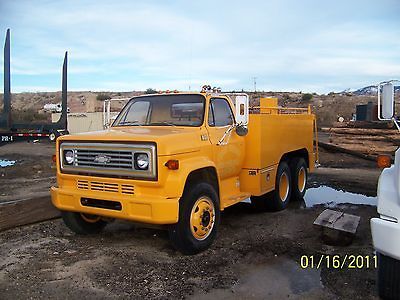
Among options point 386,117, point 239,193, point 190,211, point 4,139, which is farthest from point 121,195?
point 4,139

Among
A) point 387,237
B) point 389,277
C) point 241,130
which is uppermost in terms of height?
point 241,130

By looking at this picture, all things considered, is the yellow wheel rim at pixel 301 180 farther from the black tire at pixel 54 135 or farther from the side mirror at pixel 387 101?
the black tire at pixel 54 135

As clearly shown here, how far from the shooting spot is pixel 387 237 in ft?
10.8

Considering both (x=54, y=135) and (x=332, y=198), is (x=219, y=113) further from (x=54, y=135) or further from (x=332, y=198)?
(x=54, y=135)

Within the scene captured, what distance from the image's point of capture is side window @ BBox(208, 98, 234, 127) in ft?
20.3

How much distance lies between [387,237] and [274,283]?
1.53m

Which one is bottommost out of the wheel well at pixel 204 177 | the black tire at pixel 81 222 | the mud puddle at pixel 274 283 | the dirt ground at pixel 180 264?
the mud puddle at pixel 274 283

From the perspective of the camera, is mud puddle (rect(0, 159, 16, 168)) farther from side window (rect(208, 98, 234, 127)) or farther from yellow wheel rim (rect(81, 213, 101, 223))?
side window (rect(208, 98, 234, 127))

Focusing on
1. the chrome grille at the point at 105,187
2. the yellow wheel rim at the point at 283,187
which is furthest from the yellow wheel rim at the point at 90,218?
the yellow wheel rim at the point at 283,187

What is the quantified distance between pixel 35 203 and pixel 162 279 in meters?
3.17

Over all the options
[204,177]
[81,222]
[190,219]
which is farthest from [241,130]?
[81,222]

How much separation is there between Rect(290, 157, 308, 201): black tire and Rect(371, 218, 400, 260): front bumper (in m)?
5.05

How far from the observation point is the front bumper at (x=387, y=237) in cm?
322

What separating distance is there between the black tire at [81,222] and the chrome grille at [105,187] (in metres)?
0.66
